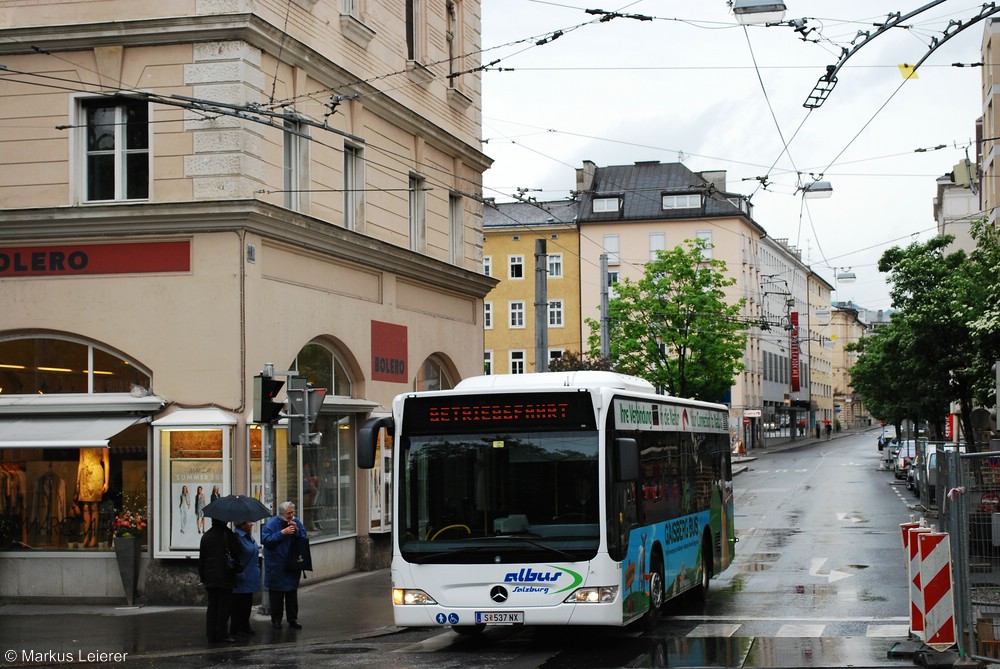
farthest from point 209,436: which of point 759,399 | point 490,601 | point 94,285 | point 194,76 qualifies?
point 759,399

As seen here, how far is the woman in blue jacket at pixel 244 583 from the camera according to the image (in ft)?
52.3

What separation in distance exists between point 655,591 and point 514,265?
67559 millimetres

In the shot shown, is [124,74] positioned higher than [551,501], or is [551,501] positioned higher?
[124,74]

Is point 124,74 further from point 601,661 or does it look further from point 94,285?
point 601,661

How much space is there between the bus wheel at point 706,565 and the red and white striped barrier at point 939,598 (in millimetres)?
6505

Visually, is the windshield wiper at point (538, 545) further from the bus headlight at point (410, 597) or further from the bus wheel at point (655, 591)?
the bus wheel at point (655, 591)

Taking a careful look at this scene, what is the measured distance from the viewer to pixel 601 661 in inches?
529

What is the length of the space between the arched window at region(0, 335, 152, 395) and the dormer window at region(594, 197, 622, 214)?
69393mm

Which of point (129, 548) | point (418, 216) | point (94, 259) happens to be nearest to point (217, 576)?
point (129, 548)

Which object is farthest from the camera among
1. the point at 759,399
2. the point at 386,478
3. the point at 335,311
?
the point at 759,399

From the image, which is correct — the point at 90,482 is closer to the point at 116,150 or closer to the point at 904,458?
the point at 116,150

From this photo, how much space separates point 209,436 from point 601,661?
311 inches

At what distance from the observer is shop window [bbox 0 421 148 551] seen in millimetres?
19609

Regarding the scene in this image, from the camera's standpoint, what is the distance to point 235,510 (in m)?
15.5
